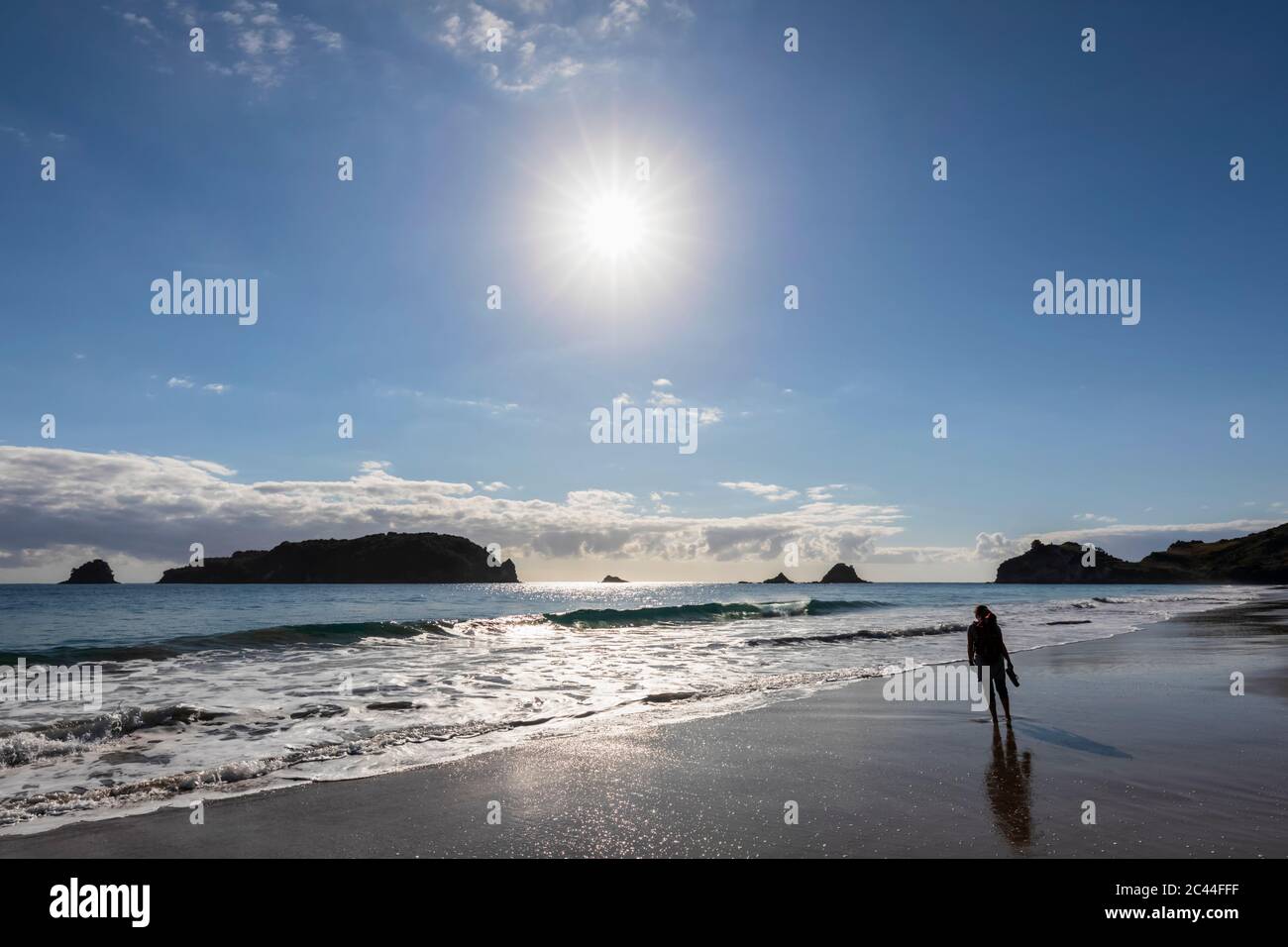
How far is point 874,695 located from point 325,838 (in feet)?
41.4

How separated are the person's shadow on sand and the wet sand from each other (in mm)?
40

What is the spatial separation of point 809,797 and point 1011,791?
237 cm

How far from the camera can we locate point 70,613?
178ft

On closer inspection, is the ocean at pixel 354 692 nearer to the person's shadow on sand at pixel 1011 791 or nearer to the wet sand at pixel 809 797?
the wet sand at pixel 809 797

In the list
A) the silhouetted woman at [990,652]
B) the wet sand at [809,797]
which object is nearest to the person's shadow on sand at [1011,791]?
the wet sand at [809,797]

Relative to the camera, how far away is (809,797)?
809 cm

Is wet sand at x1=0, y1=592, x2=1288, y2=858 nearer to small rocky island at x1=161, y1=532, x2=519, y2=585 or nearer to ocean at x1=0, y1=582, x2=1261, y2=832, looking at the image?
ocean at x1=0, y1=582, x2=1261, y2=832

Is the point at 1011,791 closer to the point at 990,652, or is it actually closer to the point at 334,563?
the point at 990,652

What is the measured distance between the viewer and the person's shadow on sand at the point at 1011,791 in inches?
269

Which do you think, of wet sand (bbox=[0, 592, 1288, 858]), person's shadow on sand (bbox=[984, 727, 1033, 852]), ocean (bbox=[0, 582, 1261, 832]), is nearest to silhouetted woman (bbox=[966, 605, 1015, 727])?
wet sand (bbox=[0, 592, 1288, 858])

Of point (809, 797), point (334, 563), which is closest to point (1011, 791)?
point (809, 797)

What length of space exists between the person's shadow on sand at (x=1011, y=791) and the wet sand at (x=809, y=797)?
40mm
